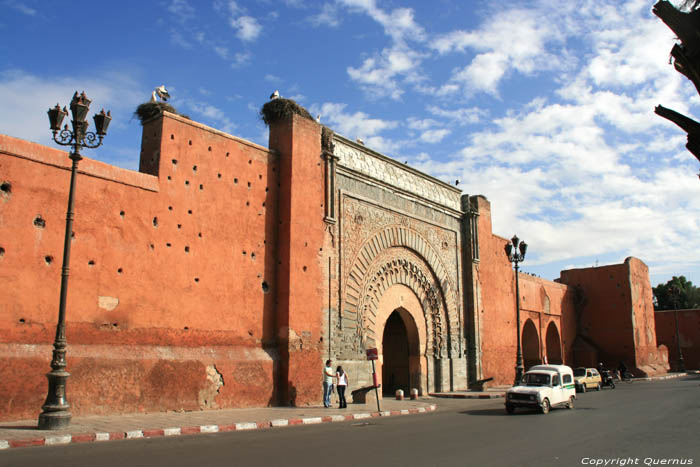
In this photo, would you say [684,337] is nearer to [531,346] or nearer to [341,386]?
[531,346]

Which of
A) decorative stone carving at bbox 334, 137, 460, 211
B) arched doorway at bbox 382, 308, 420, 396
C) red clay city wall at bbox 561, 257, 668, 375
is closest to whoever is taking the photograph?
decorative stone carving at bbox 334, 137, 460, 211

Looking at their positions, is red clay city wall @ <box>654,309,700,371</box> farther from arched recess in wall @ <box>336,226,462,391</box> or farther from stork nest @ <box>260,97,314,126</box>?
stork nest @ <box>260,97,314,126</box>

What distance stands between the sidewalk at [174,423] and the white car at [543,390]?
2168mm

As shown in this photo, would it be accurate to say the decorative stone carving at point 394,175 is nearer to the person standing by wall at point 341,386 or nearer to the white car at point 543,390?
the person standing by wall at point 341,386

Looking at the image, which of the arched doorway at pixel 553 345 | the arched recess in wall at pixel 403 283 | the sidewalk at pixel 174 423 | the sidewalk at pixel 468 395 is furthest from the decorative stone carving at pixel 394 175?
the arched doorway at pixel 553 345

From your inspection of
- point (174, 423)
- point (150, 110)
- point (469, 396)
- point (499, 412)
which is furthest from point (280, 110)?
point (469, 396)

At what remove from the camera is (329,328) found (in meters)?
13.6

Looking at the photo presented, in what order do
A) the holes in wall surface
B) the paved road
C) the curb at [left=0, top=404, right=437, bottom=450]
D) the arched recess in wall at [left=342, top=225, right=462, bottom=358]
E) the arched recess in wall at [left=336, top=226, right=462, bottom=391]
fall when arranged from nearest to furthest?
the paved road, the curb at [left=0, top=404, right=437, bottom=450], the holes in wall surface, the arched recess in wall at [left=336, top=226, right=462, bottom=391], the arched recess in wall at [left=342, top=225, right=462, bottom=358]

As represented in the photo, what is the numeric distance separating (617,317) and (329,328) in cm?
2339

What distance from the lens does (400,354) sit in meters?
18.0

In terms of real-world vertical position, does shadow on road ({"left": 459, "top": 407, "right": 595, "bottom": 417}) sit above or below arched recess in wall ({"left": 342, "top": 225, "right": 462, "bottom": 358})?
below

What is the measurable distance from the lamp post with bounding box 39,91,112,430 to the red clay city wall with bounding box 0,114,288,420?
1.02 m

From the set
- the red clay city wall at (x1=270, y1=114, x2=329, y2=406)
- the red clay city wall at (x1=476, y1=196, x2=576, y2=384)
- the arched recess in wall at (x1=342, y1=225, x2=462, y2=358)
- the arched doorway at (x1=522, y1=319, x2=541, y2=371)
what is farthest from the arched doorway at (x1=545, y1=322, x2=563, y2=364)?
the red clay city wall at (x1=270, y1=114, x2=329, y2=406)

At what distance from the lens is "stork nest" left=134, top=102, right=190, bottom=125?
11516 mm
